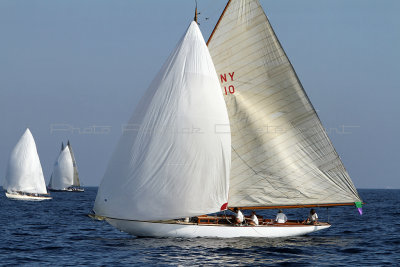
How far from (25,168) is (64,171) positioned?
44975 mm

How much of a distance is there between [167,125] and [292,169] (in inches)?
309

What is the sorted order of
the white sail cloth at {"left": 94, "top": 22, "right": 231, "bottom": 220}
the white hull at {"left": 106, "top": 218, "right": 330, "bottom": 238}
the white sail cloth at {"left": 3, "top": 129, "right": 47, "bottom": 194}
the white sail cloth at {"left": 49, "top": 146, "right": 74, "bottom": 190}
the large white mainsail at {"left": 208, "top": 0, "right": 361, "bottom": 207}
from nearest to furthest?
1. the white sail cloth at {"left": 94, "top": 22, "right": 231, "bottom": 220}
2. the white hull at {"left": 106, "top": 218, "right": 330, "bottom": 238}
3. the large white mainsail at {"left": 208, "top": 0, "right": 361, "bottom": 207}
4. the white sail cloth at {"left": 3, "top": 129, "right": 47, "bottom": 194}
5. the white sail cloth at {"left": 49, "top": 146, "right": 74, "bottom": 190}

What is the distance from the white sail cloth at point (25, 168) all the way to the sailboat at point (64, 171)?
39.8 meters

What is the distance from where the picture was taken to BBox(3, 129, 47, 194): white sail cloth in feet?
294

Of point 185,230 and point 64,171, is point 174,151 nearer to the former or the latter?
point 185,230

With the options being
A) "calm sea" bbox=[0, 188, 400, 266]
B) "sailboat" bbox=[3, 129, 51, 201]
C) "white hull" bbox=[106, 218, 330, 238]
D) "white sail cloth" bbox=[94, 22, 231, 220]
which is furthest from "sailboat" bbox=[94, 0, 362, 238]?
"sailboat" bbox=[3, 129, 51, 201]

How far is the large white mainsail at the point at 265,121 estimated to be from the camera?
33500 mm

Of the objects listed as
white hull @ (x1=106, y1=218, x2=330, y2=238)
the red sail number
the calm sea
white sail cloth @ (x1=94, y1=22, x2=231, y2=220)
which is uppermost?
the red sail number

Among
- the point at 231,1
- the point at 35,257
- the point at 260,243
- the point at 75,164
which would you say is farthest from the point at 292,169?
the point at 75,164

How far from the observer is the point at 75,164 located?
13738 cm

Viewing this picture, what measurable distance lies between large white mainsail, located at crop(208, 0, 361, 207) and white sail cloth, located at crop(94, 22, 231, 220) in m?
2.57

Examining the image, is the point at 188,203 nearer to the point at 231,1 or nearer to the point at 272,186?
the point at 272,186

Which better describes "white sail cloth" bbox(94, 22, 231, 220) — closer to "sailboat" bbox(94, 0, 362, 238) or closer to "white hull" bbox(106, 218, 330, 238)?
"sailboat" bbox(94, 0, 362, 238)

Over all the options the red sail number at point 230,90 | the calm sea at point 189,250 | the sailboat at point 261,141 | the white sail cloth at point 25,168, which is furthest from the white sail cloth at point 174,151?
the white sail cloth at point 25,168
